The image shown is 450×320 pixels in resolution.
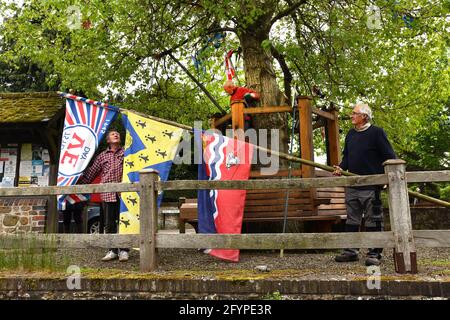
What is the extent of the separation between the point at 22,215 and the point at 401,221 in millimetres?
6925

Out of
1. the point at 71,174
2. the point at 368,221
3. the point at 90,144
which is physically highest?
the point at 90,144

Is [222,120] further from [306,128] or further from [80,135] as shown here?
[80,135]

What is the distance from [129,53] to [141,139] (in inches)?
153

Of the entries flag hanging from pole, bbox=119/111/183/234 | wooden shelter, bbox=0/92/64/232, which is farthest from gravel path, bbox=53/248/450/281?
wooden shelter, bbox=0/92/64/232

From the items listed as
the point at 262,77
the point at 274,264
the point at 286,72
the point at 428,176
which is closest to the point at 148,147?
the point at 274,264

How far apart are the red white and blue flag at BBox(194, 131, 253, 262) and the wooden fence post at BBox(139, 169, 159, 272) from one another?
1130 millimetres

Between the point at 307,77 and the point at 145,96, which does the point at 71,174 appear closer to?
Result: the point at 145,96

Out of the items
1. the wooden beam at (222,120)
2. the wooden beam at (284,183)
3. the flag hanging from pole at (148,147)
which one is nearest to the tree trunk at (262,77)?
the wooden beam at (222,120)

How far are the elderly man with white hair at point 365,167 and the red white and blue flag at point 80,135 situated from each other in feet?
11.1

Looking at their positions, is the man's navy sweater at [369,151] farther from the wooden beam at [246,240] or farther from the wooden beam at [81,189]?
the wooden beam at [81,189]

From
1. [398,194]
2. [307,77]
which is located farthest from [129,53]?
[398,194]

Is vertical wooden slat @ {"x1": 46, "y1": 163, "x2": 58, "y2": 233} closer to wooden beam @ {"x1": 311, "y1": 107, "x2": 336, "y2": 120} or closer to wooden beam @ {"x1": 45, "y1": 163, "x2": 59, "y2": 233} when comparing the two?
wooden beam @ {"x1": 45, "y1": 163, "x2": 59, "y2": 233}

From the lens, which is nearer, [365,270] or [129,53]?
[365,270]

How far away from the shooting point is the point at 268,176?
7.01m
